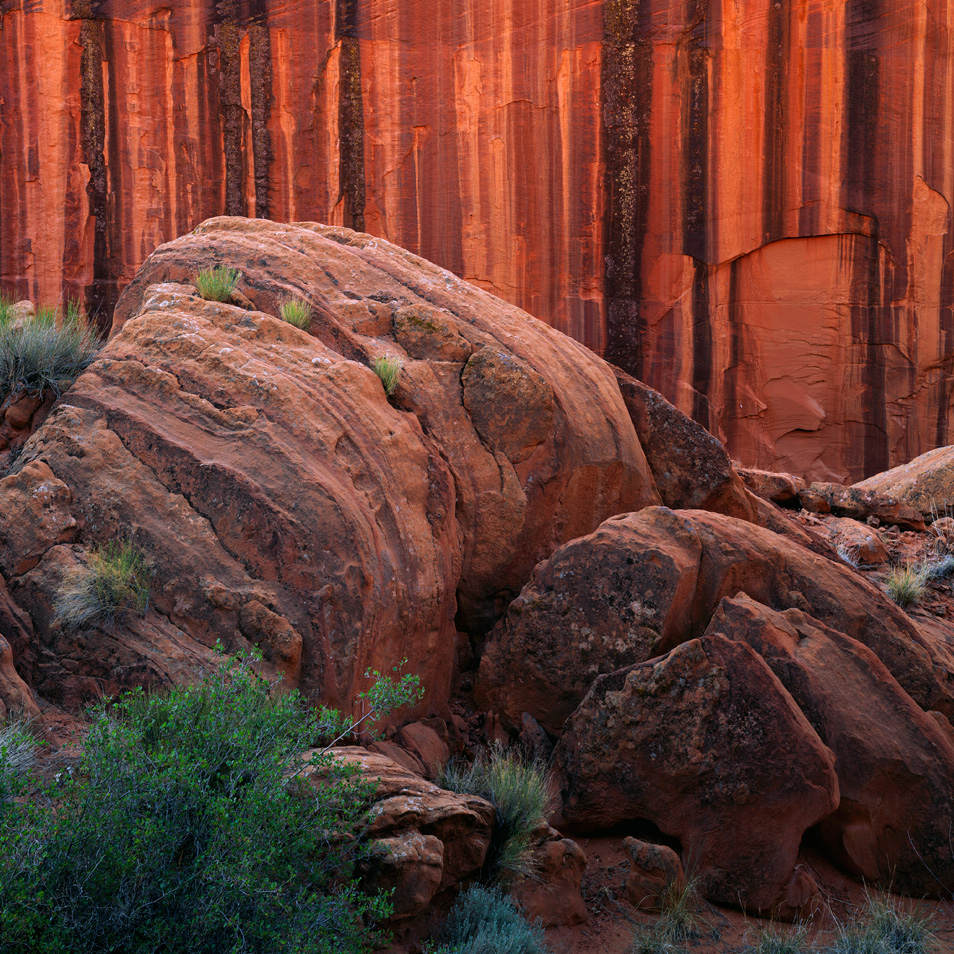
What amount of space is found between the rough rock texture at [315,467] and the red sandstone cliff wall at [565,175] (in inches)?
283

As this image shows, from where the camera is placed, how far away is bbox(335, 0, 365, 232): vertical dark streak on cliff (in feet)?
41.9

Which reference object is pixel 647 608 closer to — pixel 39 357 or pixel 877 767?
pixel 877 767

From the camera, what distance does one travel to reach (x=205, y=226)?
6.21 m

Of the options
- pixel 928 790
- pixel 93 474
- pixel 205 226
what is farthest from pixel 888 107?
pixel 93 474

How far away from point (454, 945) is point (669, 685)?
1.51m

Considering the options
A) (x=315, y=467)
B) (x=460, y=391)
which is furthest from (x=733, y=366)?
(x=315, y=467)

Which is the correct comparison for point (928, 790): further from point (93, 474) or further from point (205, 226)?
point (205, 226)

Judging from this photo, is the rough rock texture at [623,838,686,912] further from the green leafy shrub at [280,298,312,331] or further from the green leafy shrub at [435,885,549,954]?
the green leafy shrub at [280,298,312,331]

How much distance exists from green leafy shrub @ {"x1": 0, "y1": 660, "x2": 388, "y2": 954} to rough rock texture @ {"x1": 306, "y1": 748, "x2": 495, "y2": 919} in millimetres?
150

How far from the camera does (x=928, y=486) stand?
829 cm

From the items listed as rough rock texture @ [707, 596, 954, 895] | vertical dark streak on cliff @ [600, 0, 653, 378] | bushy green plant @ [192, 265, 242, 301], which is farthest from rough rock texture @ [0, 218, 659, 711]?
vertical dark streak on cliff @ [600, 0, 653, 378]

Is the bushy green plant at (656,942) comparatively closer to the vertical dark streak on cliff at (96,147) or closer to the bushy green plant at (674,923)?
the bushy green plant at (674,923)

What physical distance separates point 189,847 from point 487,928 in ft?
3.69

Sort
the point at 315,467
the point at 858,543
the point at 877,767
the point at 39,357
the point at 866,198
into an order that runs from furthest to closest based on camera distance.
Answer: the point at 866,198 < the point at 858,543 < the point at 39,357 < the point at 315,467 < the point at 877,767
